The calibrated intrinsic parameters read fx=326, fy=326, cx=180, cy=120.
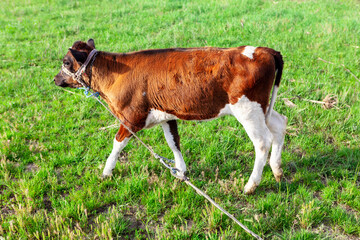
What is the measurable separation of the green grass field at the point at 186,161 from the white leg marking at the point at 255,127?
223 millimetres

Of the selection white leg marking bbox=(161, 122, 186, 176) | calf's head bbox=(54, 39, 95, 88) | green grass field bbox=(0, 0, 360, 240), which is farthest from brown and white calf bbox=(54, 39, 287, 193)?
green grass field bbox=(0, 0, 360, 240)

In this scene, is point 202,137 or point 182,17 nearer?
point 202,137

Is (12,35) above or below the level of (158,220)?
above

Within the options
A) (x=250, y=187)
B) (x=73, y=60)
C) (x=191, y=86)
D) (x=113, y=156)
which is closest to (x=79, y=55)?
(x=73, y=60)

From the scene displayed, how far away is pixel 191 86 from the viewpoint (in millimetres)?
3633

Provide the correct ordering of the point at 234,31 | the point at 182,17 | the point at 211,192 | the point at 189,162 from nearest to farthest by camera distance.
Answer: the point at 211,192 → the point at 189,162 → the point at 234,31 → the point at 182,17

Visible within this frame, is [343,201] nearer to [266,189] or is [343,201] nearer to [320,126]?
[266,189]

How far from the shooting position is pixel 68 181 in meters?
4.29

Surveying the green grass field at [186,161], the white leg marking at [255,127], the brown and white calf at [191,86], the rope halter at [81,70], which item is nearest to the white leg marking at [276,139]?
the brown and white calf at [191,86]

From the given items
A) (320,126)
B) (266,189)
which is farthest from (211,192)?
(320,126)

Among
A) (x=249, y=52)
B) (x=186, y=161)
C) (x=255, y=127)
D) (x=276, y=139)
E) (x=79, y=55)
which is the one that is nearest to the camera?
(x=249, y=52)

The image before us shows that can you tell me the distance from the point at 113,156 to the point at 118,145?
202 millimetres

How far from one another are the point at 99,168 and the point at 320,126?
3476mm

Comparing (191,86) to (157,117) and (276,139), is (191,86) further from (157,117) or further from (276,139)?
(276,139)
